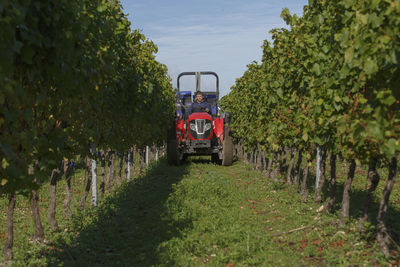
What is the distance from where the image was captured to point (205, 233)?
778 centimetres

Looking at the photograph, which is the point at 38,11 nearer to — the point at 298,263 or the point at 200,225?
the point at 298,263

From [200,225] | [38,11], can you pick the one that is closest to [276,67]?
[200,225]

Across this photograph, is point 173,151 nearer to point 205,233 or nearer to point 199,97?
point 199,97

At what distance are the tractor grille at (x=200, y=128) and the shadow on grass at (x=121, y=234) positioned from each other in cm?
602

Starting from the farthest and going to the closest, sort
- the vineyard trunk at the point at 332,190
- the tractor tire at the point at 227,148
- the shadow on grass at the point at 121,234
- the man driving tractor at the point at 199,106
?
the man driving tractor at the point at 199,106, the tractor tire at the point at 227,148, the vineyard trunk at the point at 332,190, the shadow on grass at the point at 121,234

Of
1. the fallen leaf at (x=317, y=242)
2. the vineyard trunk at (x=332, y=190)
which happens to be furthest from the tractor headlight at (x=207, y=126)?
the fallen leaf at (x=317, y=242)

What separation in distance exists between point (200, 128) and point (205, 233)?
33.5 ft

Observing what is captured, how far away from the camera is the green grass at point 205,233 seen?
6.42 metres

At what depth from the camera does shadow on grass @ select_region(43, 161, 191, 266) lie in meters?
6.72

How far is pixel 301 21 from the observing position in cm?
909

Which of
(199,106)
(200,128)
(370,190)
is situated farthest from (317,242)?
(199,106)

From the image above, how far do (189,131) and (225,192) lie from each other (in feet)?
21.5

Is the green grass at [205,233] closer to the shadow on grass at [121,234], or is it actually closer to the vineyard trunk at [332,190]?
the shadow on grass at [121,234]

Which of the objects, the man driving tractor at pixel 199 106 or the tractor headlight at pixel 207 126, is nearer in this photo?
the tractor headlight at pixel 207 126
